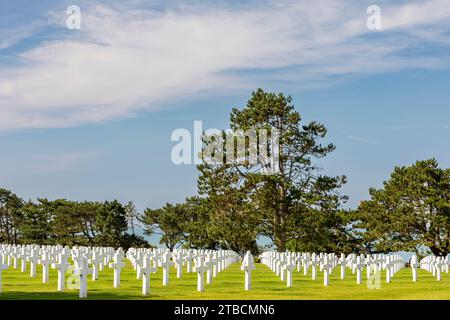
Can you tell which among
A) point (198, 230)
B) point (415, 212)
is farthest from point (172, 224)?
point (415, 212)

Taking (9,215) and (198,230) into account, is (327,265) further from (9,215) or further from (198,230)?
(9,215)

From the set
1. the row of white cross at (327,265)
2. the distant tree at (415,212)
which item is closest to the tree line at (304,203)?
the distant tree at (415,212)

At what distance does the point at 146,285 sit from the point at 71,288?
285 centimetres

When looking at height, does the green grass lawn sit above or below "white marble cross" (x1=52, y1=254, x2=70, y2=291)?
below

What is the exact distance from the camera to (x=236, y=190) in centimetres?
5706

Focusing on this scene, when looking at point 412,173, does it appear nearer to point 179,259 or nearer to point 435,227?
point 435,227

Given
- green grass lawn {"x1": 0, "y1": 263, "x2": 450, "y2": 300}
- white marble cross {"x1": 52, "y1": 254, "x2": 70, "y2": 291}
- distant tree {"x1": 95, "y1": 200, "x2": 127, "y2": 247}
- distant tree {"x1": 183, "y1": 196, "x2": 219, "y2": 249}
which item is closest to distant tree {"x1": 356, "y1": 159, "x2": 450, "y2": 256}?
distant tree {"x1": 183, "y1": 196, "x2": 219, "y2": 249}

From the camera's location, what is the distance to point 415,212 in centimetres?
5572

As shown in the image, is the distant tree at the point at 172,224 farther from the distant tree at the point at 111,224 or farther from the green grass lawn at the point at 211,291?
the green grass lawn at the point at 211,291

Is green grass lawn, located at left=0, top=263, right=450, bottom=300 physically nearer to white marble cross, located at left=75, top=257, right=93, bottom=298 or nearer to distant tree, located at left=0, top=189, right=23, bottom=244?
white marble cross, located at left=75, top=257, right=93, bottom=298

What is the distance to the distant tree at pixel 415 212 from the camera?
180 ft

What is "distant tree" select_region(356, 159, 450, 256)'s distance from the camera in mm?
54791
